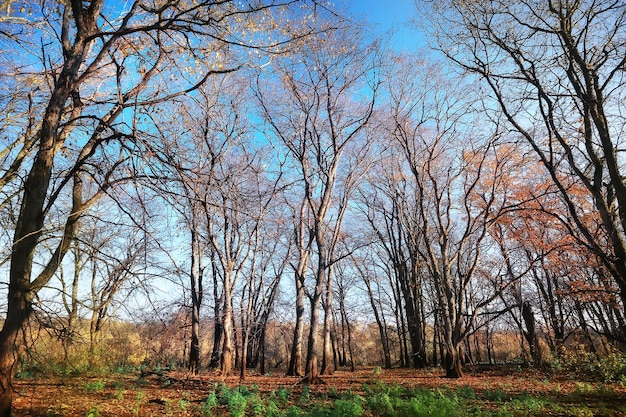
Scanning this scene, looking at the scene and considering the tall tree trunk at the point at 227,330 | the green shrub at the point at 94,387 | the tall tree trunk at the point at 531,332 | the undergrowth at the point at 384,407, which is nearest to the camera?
the undergrowth at the point at 384,407

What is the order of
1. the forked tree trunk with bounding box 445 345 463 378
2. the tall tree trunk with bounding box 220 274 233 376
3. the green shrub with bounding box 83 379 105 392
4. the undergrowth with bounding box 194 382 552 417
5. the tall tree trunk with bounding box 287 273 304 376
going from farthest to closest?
the tall tree trunk with bounding box 287 273 304 376, the tall tree trunk with bounding box 220 274 233 376, the forked tree trunk with bounding box 445 345 463 378, the green shrub with bounding box 83 379 105 392, the undergrowth with bounding box 194 382 552 417

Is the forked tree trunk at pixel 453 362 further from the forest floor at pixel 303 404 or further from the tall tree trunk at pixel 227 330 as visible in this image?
the tall tree trunk at pixel 227 330

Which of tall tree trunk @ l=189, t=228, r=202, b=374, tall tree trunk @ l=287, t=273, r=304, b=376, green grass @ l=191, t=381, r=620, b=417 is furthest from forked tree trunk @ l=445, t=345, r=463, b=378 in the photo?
tall tree trunk @ l=189, t=228, r=202, b=374

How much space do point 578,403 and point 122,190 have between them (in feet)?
26.5

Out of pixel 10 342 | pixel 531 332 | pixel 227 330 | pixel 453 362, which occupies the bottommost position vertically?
pixel 453 362

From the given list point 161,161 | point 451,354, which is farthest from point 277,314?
point 161,161

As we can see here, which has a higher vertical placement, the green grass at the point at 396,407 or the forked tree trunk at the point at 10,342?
the forked tree trunk at the point at 10,342

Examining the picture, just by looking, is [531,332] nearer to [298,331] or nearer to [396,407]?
[298,331]

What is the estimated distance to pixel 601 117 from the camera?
6133 mm

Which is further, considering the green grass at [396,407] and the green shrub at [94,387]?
the green shrub at [94,387]

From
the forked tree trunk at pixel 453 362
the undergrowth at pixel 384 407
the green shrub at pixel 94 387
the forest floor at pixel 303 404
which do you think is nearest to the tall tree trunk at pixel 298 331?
the forest floor at pixel 303 404

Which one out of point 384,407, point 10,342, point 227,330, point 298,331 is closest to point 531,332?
point 298,331

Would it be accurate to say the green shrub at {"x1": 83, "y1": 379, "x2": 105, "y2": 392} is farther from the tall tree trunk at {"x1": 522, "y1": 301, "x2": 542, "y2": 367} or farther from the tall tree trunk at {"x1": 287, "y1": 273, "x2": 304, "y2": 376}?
the tall tree trunk at {"x1": 522, "y1": 301, "x2": 542, "y2": 367}

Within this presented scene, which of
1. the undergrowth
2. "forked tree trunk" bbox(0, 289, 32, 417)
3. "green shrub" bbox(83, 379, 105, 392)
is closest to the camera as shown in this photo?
"forked tree trunk" bbox(0, 289, 32, 417)
